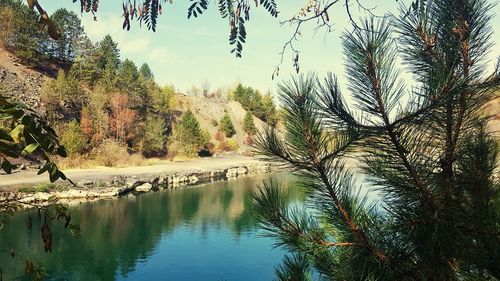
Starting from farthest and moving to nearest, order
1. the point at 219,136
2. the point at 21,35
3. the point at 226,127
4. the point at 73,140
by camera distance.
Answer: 1. the point at 226,127
2. the point at 219,136
3. the point at 21,35
4. the point at 73,140

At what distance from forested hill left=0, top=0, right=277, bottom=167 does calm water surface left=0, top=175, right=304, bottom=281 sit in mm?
13535

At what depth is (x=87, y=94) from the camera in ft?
126

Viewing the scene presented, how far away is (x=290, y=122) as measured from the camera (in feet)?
6.49

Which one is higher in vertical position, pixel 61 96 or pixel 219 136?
pixel 61 96

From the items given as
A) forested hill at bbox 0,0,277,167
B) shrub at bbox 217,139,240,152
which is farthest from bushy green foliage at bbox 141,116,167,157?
shrub at bbox 217,139,240,152

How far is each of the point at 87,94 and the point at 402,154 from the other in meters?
40.0

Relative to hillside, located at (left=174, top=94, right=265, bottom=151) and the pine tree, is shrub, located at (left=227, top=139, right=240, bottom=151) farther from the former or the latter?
the pine tree

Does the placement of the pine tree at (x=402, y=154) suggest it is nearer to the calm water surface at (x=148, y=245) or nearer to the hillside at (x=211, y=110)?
the calm water surface at (x=148, y=245)

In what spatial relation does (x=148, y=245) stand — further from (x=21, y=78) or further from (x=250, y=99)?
(x=250, y=99)

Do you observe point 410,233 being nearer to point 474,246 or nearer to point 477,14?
point 474,246

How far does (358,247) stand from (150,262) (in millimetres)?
11182

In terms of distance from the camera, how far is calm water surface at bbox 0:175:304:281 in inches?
454

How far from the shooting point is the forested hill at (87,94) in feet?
110

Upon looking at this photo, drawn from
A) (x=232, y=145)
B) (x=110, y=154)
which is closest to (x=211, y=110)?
(x=232, y=145)
